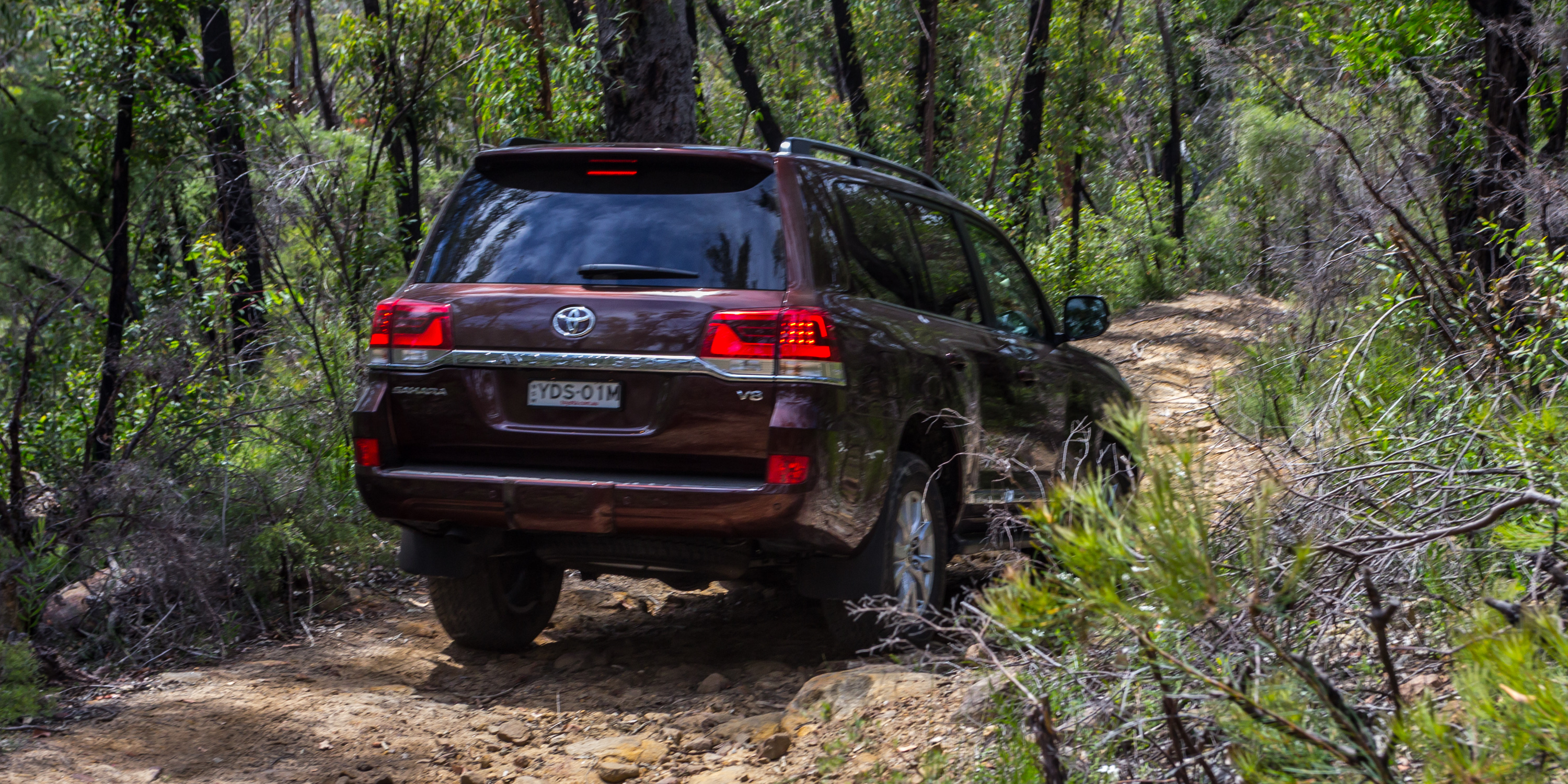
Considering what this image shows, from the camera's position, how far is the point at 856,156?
5402 mm

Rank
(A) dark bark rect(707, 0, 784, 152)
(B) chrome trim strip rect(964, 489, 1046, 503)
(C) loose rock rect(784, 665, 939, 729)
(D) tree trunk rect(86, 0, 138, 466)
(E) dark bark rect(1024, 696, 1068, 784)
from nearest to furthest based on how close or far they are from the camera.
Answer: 1. (E) dark bark rect(1024, 696, 1068, 784)
2. (C) loose rock rect(784, 665, 939, 729)
3. (B) chrome trim strip rect(964, 489, 1046, 503)
4. (D) tree trunk rect(86, 0, 138, 466)
5. (A) dark bark rect(707, 0, 784, 152)

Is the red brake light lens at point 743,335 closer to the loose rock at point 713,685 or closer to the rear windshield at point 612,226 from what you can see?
the rear windshield at point 612,226

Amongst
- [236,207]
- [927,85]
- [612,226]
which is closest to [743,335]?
[612,226]

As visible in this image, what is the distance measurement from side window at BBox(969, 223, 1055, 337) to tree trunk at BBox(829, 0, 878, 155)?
41.1 ft

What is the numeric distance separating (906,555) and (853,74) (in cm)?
1656

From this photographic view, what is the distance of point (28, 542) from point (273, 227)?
3948mm

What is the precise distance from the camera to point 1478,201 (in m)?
6.77

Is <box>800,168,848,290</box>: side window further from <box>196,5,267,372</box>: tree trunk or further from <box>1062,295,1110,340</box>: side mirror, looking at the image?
<box>196,5,267,372</box>: tree trunk

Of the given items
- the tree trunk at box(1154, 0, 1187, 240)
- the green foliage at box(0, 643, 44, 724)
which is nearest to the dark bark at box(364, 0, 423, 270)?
the green foliage at box(0, 643, 44, 724)

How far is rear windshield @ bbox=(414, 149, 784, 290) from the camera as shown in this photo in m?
4.60

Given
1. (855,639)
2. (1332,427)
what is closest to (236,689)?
(855,639)

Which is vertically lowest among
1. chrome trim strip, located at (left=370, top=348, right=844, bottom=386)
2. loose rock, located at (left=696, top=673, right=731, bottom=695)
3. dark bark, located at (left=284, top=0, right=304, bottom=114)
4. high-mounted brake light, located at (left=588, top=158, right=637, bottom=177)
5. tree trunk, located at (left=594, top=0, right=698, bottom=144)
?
loose rock, located at (left=696, top=673, right=731, bottom=695)

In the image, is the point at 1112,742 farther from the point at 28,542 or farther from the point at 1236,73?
the point at 1236,73

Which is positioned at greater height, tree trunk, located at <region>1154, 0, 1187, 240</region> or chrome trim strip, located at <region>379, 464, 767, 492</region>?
tree trunk, located at <region>1154, 0, 1187, 240</region>
